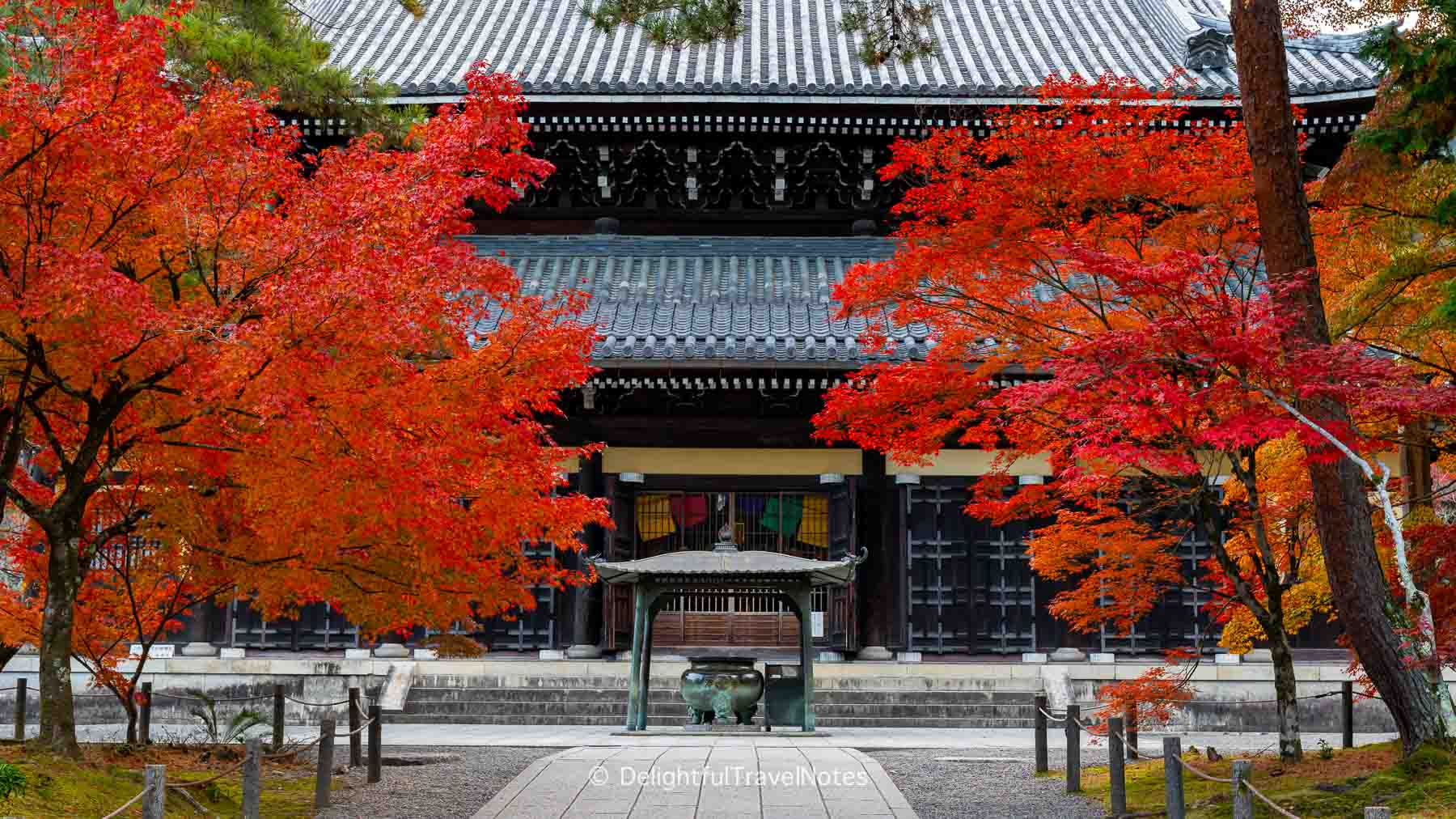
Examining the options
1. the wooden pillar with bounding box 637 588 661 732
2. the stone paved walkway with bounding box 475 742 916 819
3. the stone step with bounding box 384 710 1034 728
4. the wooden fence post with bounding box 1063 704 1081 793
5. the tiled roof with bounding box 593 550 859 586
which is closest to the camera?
the stone paved walkway with bounding box 475 742 916 819

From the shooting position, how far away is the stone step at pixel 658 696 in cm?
1675

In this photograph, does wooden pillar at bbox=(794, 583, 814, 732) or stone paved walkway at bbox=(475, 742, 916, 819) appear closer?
stone paved walkway at bbox=(475, 742, 916, 819)

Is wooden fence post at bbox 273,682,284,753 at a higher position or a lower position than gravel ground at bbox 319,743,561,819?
higher

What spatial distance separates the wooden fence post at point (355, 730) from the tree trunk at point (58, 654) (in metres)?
2.64

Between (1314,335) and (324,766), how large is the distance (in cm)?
728

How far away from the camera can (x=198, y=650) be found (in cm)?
1753

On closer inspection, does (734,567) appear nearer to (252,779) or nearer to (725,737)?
(725,737)

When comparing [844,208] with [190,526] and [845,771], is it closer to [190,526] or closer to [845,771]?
[845,771]

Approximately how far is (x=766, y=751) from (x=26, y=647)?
12.2 meters

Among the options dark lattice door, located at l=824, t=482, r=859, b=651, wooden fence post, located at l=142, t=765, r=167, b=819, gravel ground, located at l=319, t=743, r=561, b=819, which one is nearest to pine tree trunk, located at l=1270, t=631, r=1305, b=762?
gravel ground, located at l=319, t=743, r=561, b=819

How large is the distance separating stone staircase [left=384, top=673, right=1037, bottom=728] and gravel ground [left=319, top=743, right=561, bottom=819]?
11.7ft

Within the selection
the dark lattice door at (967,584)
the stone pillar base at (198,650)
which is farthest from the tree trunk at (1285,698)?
the stone pillar base at (198,650)

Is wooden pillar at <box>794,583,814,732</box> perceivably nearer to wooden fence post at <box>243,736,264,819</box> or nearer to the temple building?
the temple building

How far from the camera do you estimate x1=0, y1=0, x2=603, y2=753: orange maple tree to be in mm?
7605
